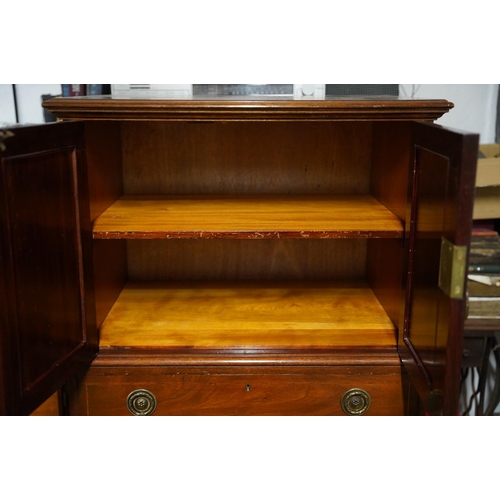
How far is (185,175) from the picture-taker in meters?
1.54

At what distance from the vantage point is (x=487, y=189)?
4.49ft

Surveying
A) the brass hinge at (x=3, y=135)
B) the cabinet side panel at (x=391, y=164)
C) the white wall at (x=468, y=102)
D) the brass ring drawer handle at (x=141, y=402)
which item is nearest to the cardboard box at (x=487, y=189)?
the cabinet side panel at (x=391, y=164)

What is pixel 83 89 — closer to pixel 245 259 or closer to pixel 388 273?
pixel 245 259

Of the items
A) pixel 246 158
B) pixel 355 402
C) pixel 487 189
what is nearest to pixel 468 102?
pixel 487 189

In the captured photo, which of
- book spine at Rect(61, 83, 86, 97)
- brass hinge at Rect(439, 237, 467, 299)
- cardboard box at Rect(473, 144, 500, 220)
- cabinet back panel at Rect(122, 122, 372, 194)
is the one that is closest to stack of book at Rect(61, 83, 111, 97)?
book spine at Rect(61, 83, 86, 97)

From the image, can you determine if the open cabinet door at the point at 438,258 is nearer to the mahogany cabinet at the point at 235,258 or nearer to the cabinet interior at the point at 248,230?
the mahogany cabinet at the point at 235,258

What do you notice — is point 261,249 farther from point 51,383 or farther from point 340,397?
point 51,383

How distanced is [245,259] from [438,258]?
0.74 metres

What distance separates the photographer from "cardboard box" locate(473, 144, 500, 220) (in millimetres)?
1323

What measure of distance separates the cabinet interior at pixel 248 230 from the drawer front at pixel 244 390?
0.06m

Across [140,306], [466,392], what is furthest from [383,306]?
[140,306]

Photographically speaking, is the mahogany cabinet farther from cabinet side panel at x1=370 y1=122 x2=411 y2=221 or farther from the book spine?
the book spine

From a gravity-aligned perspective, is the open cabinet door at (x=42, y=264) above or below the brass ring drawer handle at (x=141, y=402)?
above

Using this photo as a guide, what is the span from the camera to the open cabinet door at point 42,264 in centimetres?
88
